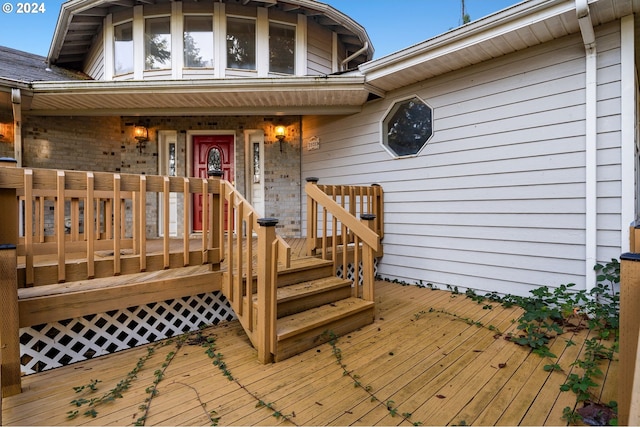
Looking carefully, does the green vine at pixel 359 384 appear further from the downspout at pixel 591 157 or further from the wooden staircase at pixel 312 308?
the downspout at pixel 591 157

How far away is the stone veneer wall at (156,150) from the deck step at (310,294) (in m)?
2.75

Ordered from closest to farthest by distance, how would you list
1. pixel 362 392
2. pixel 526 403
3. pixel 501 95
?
1. pixel 526 403
2. pixel 362 392
3. pixel 501 95

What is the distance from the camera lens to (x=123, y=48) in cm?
534

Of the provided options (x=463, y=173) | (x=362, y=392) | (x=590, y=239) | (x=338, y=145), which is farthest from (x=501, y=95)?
(x=362, y=392)

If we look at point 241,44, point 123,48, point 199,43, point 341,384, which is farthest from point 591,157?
point 123,48

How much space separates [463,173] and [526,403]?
103 inches

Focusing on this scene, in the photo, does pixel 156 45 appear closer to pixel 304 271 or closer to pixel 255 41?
pixel 255 41

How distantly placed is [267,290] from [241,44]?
4.71m

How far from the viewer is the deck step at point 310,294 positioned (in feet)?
8.68

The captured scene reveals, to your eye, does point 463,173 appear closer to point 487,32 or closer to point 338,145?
point 487,32

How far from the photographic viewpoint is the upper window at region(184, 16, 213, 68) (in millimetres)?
5176

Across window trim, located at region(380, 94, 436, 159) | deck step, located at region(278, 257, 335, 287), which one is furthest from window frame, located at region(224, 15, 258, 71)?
deck step, located at region(278, 257, 335, 287)

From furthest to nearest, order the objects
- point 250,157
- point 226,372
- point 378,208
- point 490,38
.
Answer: point 250,157 < point 378,208 < point 490,38 < point 226,372

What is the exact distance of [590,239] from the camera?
2.88 metres
